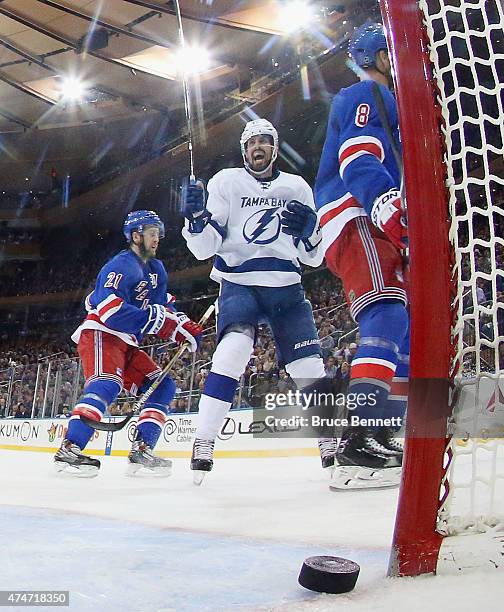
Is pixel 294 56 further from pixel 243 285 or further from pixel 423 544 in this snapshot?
pixel 423 544

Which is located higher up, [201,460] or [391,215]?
[391,215]

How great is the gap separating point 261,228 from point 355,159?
0.51 meters

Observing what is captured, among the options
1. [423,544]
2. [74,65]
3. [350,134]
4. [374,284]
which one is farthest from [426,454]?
[74,65]

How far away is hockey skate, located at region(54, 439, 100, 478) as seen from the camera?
192 centimetres

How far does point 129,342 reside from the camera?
2164 millimetres

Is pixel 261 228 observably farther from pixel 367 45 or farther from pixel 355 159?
pixel 367 45

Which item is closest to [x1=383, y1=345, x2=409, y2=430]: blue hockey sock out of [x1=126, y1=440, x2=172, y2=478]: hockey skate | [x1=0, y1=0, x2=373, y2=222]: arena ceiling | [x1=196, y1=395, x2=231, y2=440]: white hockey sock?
[x1=196, y1=395, x2=231, y2=440]: white hockey sock

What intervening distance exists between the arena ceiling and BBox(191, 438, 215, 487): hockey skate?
4.57m

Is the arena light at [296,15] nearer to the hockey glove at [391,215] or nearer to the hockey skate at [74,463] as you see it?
the hockey glove at [391,215]

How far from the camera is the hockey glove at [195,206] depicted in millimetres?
1769

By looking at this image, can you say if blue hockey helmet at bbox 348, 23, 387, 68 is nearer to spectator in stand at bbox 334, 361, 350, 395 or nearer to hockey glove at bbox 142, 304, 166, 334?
spectator in stand at bbox 334, 361, 350, 395

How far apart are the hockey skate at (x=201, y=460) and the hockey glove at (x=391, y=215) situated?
83 centimetres

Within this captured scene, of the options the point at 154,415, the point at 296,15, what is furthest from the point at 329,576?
the point at 296,15

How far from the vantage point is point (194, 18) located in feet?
19.5
